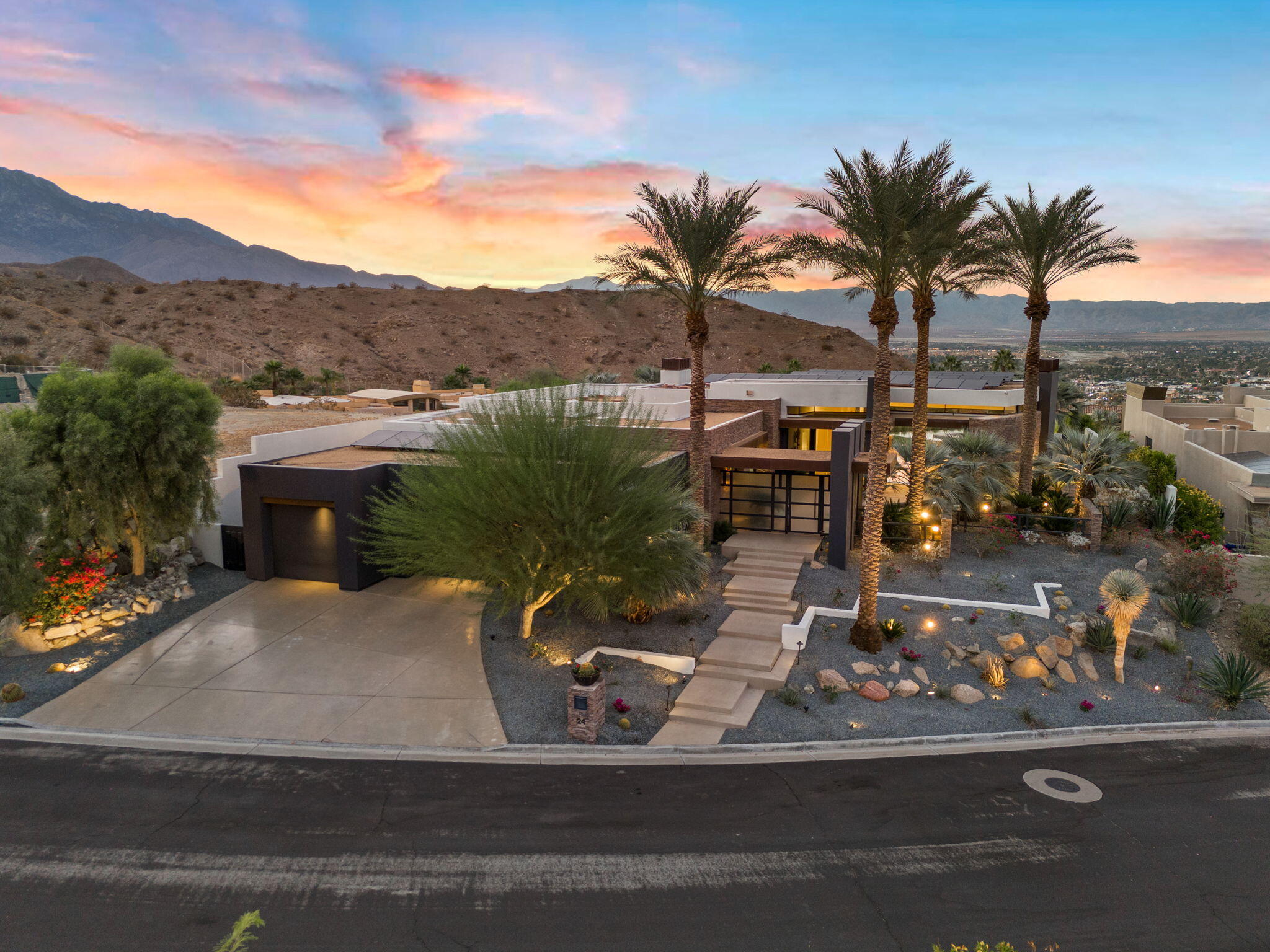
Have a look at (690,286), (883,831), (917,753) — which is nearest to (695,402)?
(690,286)

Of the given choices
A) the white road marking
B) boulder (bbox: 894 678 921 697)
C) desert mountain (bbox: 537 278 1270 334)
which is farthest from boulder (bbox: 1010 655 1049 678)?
desert mountain (bbox: 537 278 1270 334)

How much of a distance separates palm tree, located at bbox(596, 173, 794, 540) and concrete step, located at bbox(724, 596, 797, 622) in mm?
2782

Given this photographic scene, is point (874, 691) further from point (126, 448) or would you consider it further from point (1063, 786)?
point (126, 448)

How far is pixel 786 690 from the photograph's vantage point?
14.6m

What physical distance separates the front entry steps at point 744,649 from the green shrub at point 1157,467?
15.4 m

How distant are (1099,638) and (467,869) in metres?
14.6

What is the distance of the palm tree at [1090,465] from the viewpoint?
77.5 ft

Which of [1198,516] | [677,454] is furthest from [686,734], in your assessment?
[1198,516]

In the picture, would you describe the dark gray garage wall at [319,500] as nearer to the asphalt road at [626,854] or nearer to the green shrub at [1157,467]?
the asphalt road at [626,854]

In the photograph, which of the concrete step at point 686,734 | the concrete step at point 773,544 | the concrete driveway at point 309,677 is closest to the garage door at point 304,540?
the concrete driveway at point 309,677

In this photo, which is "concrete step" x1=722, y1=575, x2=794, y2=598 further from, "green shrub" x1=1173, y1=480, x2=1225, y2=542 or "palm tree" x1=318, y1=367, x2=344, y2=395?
"palm tree" x1=318, y1=367, x2=344, y2=395

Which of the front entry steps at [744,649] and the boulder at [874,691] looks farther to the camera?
the boulder at [874,691]

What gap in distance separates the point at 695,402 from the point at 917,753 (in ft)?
36.0

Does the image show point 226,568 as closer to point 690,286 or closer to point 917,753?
point 690,286
